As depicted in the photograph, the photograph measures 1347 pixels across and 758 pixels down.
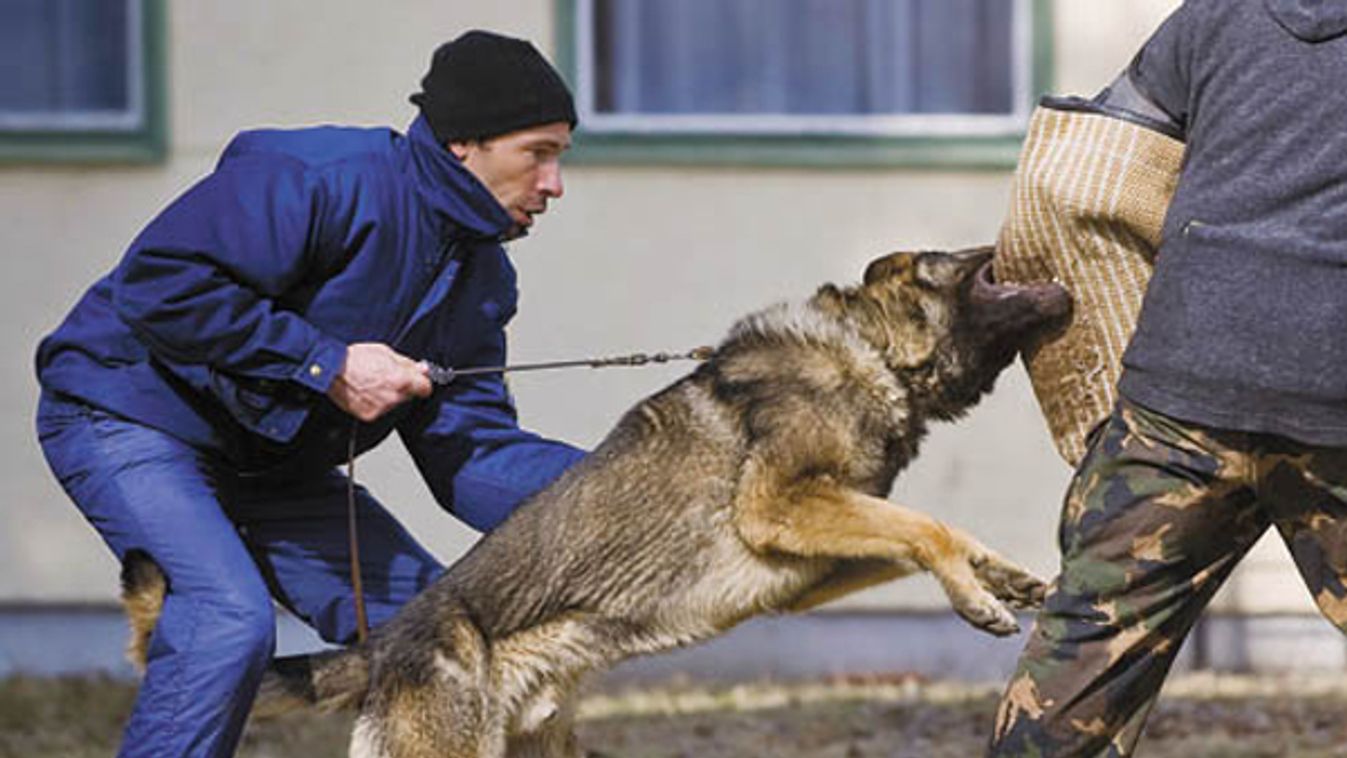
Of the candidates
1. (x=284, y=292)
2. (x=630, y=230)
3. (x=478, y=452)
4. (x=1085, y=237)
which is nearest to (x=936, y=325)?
(x=1085, y=237)

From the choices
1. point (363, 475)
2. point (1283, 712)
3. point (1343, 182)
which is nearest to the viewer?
point (1343, 182)

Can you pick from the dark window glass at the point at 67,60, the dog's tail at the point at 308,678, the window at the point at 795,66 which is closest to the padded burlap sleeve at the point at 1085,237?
the dog's tail at the point at 308,678

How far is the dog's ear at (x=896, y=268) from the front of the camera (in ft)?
17.2

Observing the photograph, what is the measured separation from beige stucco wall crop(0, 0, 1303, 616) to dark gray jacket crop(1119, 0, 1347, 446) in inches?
164

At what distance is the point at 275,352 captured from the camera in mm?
4613

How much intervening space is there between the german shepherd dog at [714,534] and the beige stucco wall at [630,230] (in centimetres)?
283

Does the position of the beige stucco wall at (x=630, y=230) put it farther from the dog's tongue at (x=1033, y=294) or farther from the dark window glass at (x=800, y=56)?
the dog's tongue at (x=1033, y=294)

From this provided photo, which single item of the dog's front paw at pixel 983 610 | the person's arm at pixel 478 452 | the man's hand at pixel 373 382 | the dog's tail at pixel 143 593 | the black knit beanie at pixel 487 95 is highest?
the black knit beanie at pixel 487 95

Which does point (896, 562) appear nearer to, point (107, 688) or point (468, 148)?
point (468, 148)

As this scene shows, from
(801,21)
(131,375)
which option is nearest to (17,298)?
(801,21)

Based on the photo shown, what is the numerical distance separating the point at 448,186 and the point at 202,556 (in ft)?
2.82

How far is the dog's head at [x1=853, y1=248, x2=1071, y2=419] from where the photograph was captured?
16.8 ft

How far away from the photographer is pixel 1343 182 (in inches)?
152

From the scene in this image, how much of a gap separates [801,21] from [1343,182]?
182 inches
